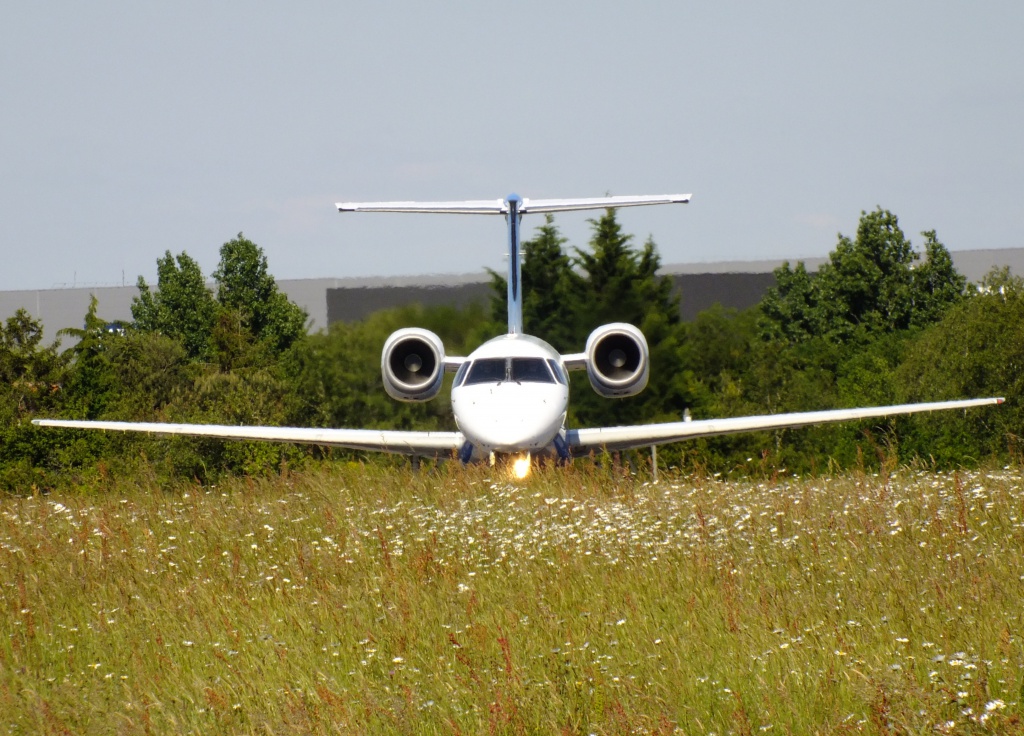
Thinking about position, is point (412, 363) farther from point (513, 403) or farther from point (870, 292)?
point (870, 292)

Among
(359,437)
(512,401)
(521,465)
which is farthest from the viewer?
(359,437)

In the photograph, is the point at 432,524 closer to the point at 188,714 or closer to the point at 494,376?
the point at 188,714

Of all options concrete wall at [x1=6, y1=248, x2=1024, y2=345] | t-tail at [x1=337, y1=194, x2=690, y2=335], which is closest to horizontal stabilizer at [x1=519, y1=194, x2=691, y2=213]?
t-tail at [x1=337, y1=194, x2=690, y2=335]

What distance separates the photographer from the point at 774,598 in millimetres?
6863

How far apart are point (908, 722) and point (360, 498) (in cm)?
746

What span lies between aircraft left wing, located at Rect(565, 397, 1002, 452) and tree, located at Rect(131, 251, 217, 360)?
2045 inches

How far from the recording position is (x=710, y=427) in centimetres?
1920

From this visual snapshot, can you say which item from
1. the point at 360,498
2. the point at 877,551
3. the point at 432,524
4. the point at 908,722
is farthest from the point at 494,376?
the point at 908,722

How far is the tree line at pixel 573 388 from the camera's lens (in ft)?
96.3

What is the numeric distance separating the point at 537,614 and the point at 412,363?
1308 cm

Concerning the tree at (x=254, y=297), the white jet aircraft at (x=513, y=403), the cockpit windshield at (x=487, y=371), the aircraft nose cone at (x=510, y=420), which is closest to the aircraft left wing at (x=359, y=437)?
the white jet aircraft at (x=513, y=403)

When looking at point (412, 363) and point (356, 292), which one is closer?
point (412, 363)

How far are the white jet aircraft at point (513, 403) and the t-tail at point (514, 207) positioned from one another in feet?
0.09

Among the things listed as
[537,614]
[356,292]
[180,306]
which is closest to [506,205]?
[537,614]
